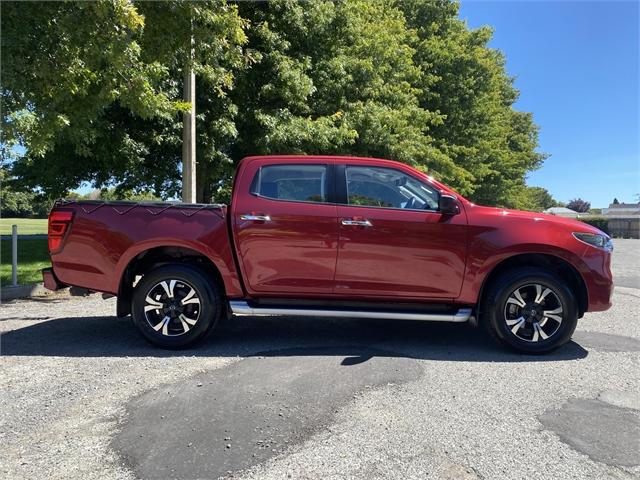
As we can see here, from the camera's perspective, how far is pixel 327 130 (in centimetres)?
1116

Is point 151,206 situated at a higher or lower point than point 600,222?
lower

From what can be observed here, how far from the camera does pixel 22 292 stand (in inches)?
307

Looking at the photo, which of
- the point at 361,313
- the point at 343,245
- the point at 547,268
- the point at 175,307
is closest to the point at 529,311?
Answer: the point at 547,268

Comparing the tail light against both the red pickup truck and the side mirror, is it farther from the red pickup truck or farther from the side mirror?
the side mirror

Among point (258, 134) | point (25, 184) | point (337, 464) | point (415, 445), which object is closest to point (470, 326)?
point (415, 445)

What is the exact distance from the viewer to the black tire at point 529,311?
486cm

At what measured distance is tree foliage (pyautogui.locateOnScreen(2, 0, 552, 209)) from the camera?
6.34 m

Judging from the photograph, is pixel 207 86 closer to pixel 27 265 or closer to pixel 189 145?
pixel 189 145

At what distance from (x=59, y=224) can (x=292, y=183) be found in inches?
95.9

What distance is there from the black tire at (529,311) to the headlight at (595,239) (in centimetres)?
48

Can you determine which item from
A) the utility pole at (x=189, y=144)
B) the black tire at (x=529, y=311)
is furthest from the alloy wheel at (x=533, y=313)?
the utility pole at (x=189, y=144)

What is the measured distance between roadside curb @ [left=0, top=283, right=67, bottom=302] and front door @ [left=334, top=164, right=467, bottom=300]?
5607 millimetres

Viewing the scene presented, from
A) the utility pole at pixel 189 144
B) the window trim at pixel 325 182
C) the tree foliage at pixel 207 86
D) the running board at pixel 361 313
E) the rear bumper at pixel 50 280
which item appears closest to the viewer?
the running board at pixel 361 313

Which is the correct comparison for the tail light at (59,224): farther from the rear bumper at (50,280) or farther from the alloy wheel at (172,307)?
the alloy wheel at (172,307)
